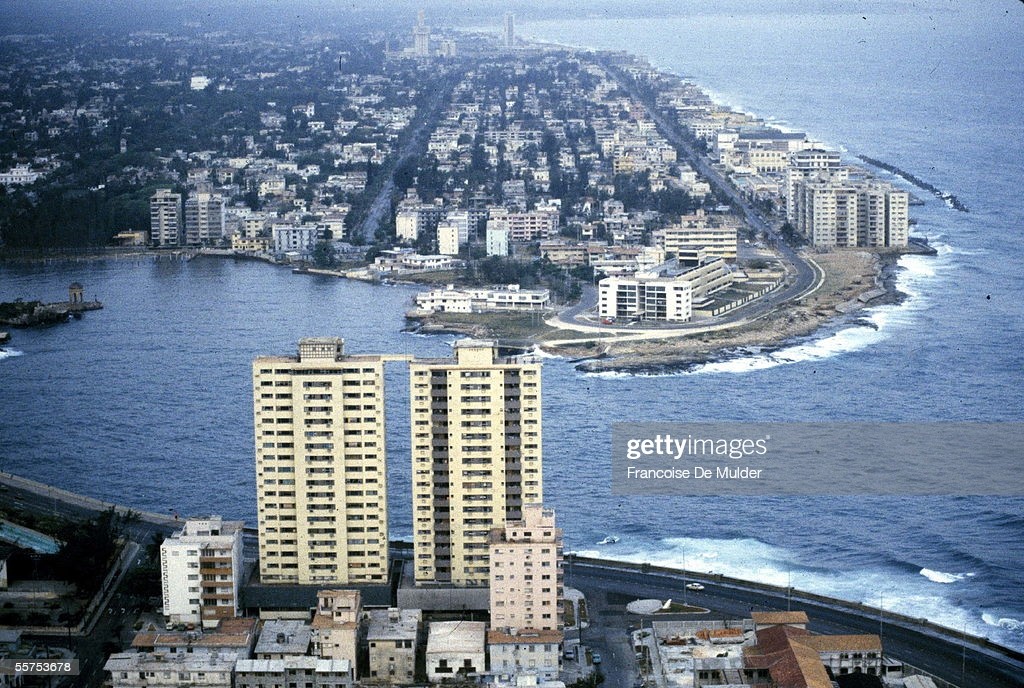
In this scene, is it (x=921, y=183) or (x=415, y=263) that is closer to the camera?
(x=415, y=263)

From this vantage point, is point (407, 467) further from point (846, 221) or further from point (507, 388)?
point (846, 221)

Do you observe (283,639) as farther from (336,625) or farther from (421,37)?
(421,37)

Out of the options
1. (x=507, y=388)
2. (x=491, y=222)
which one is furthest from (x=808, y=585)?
(x=491, y=222)

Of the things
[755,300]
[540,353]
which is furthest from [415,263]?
[540,353]

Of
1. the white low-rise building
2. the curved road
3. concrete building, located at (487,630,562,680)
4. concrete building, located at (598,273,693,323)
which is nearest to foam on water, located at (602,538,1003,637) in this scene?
concrete building, located at (487,630,562,680)

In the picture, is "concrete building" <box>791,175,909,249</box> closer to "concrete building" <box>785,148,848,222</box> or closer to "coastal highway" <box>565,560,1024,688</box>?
"concrete building" <box>785,148,848,222</box>

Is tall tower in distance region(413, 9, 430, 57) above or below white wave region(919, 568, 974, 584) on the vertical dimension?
above

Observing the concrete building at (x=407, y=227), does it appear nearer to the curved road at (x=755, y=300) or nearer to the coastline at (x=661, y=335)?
the curved road at (x=755, y=300)
